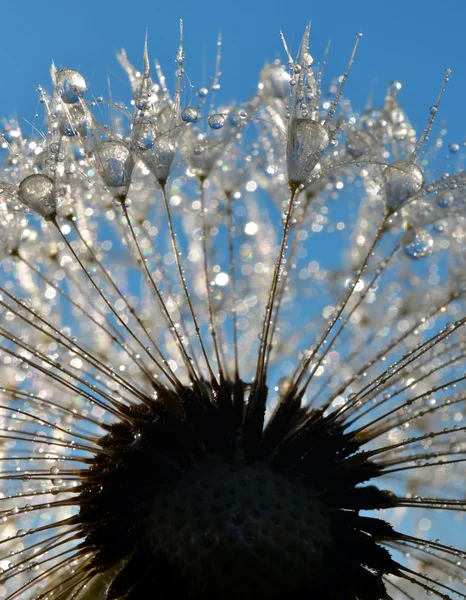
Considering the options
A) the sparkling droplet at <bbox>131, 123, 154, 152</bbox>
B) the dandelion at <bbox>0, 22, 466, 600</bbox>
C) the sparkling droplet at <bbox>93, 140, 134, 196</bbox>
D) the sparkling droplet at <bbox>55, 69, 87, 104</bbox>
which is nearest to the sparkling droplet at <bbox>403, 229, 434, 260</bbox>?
the dandelion at <bbox>0, 22, 466, 600</bbox>

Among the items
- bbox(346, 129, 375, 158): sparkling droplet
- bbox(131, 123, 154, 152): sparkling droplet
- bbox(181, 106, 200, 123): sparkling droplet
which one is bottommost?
bbox(131, 123, 154, 152): sparkling droplet

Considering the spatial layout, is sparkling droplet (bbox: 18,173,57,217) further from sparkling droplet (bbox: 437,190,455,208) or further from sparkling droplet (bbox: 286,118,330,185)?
sparkling droplet (bbox: 437,190,455,208)

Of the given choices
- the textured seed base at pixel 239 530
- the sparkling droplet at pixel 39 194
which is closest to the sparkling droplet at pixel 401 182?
the textured seed base at pixel 239 530

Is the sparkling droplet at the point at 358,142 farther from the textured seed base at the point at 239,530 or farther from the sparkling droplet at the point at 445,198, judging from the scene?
the textured seed base at the point at 239,530

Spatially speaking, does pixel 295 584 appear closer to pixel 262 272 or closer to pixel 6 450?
pixel 6 450

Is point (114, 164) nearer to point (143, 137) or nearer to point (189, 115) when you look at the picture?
point (143, 137)

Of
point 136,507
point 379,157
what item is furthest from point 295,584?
point 379,157
